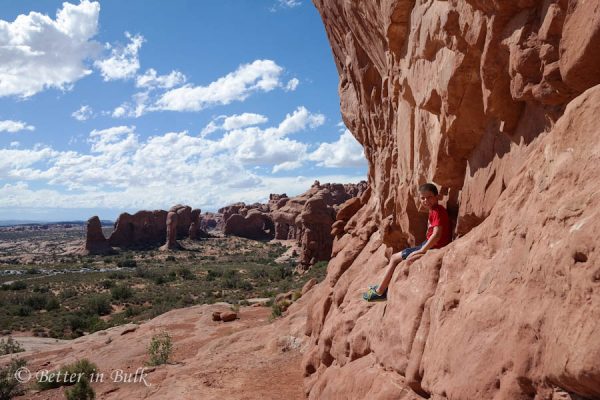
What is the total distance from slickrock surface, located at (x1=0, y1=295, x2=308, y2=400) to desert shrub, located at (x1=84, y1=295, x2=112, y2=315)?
10.2 m

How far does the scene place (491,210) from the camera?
5527 millimetres

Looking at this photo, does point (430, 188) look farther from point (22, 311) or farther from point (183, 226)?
point (183, 226)

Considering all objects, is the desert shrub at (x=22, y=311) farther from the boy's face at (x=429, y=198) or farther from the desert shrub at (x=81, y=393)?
the boy's face at (x=429, y=198)

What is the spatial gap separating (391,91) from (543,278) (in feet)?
22.7

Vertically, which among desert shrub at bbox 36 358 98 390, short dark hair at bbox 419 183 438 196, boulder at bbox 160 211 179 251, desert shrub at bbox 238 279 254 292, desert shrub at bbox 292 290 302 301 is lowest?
desert shrub at bbox 238 279 254 292

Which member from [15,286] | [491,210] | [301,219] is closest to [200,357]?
[491,210]

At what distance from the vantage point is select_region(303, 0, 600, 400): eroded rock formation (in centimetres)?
339

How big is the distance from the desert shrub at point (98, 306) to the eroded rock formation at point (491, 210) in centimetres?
3182

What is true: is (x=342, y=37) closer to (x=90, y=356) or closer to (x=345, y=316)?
(x=345, y=316)

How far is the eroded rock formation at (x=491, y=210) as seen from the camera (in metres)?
3.39

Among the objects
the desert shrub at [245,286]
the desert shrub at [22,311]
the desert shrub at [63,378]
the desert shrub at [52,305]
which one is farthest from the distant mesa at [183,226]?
the desert shrub at [63,378]

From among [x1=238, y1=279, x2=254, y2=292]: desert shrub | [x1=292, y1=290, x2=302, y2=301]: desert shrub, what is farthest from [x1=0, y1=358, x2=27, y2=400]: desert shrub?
[x1=238, y1=279, x2=254, y2=292]: desert shrub

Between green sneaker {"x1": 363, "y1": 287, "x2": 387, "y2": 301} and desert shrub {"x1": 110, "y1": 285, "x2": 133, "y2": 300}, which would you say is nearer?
green sneaker {"x1": 363, "y1": 287, "x2": 387, "y2": 301}

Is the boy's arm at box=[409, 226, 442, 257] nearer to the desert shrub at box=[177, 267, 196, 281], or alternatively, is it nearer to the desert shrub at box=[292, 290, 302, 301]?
the desert shrub at box=[292, 290, 302, 301]
